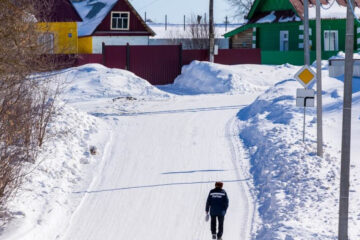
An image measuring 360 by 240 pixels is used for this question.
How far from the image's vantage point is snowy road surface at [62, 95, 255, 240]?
523 inches

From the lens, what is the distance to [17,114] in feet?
49.2

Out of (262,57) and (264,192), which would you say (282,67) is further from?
(264,192)

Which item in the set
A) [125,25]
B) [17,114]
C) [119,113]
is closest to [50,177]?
[17,114]

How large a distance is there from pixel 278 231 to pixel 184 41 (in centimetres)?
6077

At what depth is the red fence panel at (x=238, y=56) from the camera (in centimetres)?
4053

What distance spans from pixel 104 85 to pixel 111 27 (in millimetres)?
18705

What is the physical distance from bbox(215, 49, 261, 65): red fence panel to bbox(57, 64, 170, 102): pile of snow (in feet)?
30.5

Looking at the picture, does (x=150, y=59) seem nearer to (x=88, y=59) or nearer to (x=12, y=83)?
(x=88, y=59)

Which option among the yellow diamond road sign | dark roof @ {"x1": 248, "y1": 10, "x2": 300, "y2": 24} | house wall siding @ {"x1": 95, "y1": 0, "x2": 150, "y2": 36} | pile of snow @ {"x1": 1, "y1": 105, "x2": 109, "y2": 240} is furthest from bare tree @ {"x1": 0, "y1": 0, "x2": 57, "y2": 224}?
house wall siding @ {"x1": 95, "y1": 0, "x2": 150, "y2": 36}

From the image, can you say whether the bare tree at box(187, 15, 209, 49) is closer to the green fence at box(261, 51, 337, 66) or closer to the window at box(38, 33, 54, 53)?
the green fence at box(261, 51, 337, 66)

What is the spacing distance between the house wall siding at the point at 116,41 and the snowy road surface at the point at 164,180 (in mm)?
23926

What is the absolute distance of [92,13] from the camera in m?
50.9

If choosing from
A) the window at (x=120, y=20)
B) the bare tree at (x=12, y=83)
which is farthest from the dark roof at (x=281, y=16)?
the bare tree at (x=12, y=83)

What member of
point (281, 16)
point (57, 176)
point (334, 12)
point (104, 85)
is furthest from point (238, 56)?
point (57, 176)
